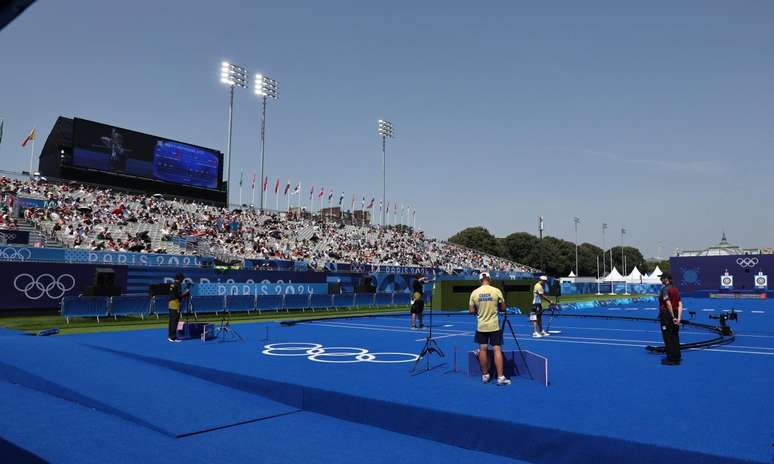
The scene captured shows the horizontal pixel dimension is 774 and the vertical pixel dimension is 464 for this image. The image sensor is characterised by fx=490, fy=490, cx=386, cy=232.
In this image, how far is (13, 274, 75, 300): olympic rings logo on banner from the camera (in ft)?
74.6

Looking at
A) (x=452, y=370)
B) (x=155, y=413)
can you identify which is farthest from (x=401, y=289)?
(x=155, y=413)

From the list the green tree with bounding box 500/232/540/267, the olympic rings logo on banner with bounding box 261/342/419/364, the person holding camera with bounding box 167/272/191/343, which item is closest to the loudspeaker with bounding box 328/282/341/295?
the person holding camera with bounding box 167/272/191/343

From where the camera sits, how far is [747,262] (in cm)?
5328

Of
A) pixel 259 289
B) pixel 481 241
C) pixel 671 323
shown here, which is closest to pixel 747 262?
pixel 259 289

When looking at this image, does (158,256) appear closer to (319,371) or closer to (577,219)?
(319,371)

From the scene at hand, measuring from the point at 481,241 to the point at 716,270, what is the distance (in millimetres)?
68360

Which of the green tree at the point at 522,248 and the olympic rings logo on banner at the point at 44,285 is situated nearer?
the olympic rings logo on banner at the point at 44,285

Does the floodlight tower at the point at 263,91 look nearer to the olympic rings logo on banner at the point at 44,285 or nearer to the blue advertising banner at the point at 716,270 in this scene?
the olympic rings logo on banner at the point at 44,285

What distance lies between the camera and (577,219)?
104 metres

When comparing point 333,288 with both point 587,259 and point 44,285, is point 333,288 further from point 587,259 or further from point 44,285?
point 587,259

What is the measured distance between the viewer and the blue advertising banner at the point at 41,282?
22422 millimetres

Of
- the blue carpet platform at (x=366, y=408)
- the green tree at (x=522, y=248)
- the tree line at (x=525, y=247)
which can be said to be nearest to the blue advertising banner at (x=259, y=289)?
the blue carpet platform at (x=366, y=408)

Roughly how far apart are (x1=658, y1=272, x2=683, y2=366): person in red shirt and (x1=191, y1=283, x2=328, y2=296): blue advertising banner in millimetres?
22980

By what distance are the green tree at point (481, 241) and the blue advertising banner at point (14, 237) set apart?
103633mm
